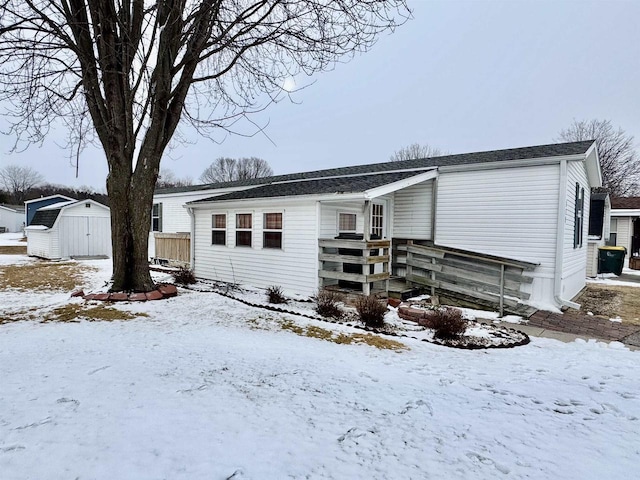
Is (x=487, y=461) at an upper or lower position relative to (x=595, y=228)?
lower

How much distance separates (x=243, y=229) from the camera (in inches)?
406

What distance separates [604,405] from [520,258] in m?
5.68

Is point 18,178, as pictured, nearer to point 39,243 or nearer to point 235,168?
point 235,168

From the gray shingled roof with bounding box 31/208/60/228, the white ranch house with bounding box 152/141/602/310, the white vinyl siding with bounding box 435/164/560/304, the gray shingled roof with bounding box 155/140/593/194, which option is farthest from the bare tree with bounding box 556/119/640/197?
the gray shingled roof with bounding box 31/208/60/228

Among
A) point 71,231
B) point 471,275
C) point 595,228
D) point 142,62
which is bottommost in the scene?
point 471,275

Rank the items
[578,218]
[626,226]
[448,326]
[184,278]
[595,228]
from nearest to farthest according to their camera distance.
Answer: [448,326] < [578,218] < [184,278] < [595,228] < [626,226]

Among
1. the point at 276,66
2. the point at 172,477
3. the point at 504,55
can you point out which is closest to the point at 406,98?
the point at 504,55

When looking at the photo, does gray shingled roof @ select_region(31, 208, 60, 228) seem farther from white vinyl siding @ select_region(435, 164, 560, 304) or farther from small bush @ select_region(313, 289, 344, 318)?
white vinyl siding @ select_region(435, 164, 560, 304)

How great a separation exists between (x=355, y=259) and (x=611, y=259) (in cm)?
1319

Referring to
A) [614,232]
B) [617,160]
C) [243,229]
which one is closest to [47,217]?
[243,229]

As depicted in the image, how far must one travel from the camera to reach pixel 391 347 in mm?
4906

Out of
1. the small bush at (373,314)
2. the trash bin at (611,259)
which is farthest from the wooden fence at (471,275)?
the trash bin at (611,259)

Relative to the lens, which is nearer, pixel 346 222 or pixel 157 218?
pixel 346 222

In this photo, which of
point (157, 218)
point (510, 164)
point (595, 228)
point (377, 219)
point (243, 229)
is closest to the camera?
point (510, 164)
